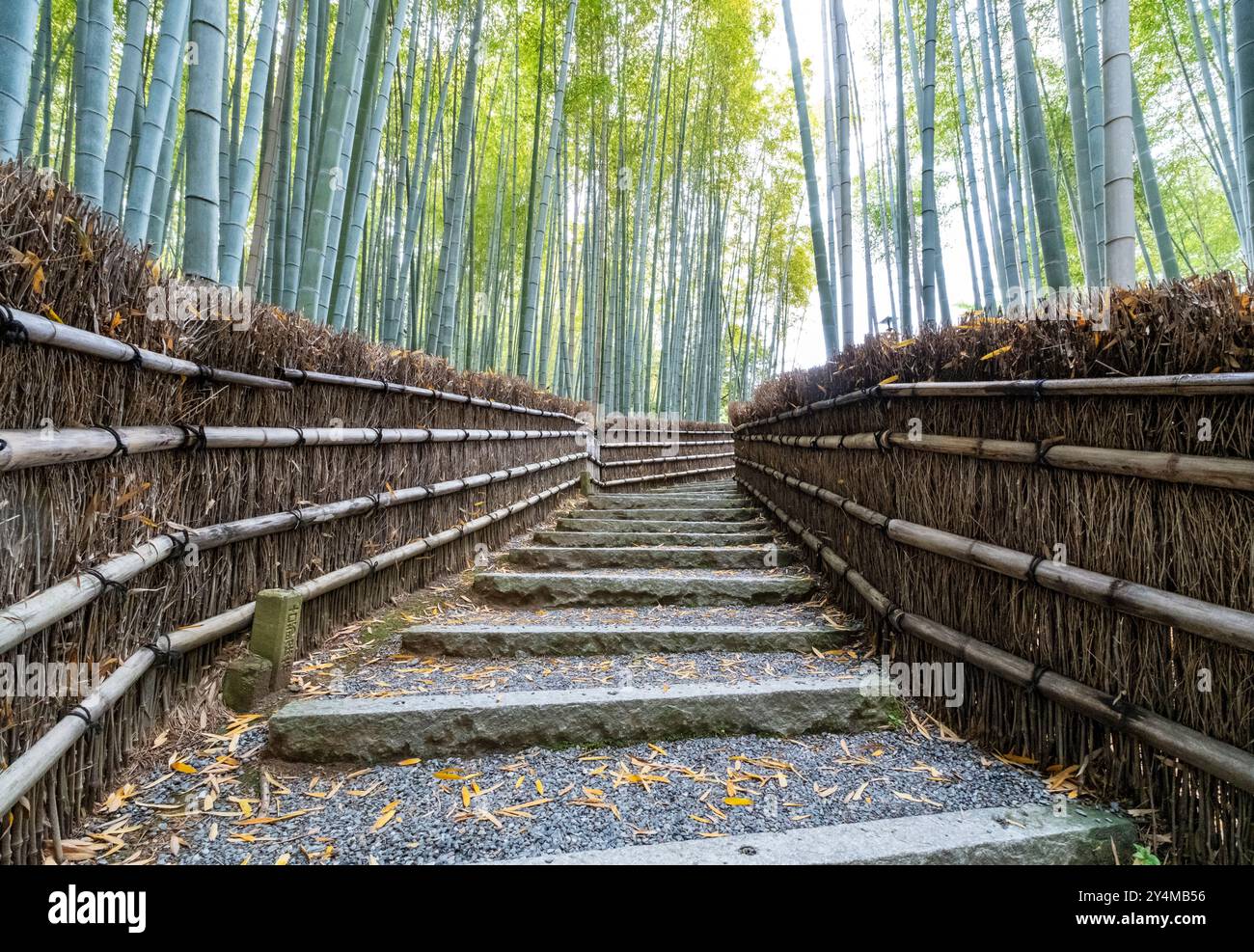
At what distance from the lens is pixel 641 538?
375 cm

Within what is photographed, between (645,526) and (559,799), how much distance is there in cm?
265

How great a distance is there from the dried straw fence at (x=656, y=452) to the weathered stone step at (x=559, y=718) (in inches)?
189

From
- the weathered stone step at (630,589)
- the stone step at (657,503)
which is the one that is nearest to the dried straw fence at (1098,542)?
the weathered stone step at (630,589)

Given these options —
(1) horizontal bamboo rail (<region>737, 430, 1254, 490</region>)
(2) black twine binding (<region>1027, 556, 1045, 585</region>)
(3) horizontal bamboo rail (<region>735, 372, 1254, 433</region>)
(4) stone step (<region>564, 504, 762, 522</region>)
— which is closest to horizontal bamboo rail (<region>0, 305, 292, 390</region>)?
(1) horizontal bamboo rail (<region>737, 430, 1254, 490</region>)

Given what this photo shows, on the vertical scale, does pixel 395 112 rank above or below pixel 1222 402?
above

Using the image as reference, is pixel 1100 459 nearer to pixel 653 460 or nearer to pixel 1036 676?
pixel 1036 676

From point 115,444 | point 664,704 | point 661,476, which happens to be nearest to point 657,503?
point 661,476
